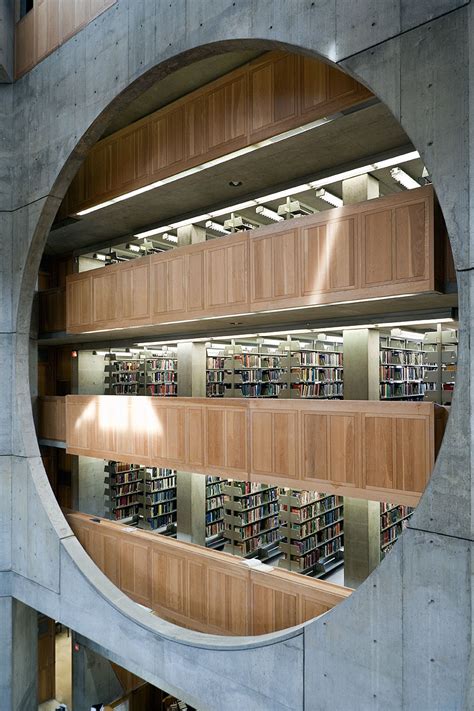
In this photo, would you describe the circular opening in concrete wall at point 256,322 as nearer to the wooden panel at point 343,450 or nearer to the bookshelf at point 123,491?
the wooden panel at point 343,450

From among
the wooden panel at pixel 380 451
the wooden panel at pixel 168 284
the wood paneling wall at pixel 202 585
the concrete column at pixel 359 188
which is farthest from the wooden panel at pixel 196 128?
the wood paneling wall at pixel 202 585

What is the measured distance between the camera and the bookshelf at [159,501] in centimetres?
923

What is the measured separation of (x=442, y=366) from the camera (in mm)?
5914

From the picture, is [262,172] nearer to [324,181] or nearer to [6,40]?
[324,181]

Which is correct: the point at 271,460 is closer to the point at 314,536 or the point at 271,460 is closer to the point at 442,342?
the point at 442,342

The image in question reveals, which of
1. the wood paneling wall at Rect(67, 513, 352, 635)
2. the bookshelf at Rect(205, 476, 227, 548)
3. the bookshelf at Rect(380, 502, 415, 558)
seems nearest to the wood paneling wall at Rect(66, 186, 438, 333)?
the wood paneling wall at Rect(67, 513, 352, 635)

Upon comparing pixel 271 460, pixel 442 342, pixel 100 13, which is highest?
pixel 100 13

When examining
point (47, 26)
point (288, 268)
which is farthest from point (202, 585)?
point (47, 26)

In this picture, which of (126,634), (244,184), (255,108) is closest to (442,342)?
(244,184)

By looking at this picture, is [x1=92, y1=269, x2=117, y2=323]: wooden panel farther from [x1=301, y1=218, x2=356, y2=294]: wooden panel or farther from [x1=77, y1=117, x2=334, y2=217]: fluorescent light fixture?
[x1=301, y1=218, x2=356, y2=294]: wooden panel

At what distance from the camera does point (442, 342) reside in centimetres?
621

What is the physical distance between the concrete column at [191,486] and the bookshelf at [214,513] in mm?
1280

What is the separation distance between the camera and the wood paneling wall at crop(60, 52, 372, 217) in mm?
4551

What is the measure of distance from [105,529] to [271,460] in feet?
9.80
